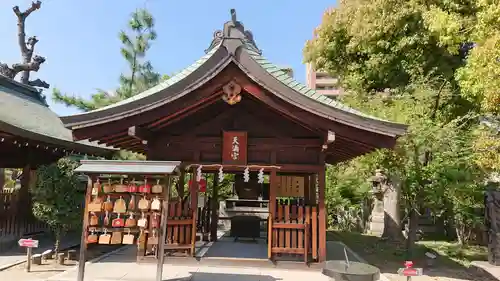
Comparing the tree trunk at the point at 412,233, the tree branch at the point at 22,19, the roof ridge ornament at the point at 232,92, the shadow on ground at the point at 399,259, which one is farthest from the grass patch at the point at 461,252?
the tree branch at the point at 22,19

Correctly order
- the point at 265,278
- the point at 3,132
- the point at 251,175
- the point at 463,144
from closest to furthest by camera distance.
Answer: the point at 265,278 → the point at 3,132 → the point at 463,144 → the point at 251,175

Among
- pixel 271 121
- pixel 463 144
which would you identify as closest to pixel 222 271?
pixel 271 121

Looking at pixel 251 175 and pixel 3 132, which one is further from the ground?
pixel 3 132

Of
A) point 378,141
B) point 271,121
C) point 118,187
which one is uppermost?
point 271,121

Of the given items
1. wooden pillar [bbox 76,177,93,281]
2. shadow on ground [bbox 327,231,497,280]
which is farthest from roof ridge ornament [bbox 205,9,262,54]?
shadow on ground [bbox 327,231,497,280]

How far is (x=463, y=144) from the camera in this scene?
34.6 ft

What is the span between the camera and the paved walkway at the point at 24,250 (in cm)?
834

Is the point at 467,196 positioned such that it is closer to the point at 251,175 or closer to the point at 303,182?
the point at 303,182

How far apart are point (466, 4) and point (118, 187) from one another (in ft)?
47.6

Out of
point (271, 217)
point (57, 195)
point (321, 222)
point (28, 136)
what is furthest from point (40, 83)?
point (321, 222)

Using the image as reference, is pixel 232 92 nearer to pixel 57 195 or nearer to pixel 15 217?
pixel 57 195

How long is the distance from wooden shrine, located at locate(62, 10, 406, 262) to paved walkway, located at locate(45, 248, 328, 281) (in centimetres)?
57

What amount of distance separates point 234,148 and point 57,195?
444cm

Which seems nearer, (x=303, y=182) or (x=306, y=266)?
(x=306, y=266)
